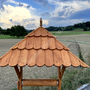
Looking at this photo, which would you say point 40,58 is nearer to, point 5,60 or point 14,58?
point 14,58

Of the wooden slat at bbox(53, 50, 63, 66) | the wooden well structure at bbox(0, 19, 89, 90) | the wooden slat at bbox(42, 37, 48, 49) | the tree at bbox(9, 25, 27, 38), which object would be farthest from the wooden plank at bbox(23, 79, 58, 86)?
the tree at bbox(9, 25, 27, 38)

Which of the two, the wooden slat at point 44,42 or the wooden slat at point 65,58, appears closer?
the wooden slat at point 65,58

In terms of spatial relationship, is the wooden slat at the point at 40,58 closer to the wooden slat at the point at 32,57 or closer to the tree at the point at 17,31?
the wooden slat at the point at 32,57

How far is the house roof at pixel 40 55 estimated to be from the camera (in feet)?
5.10

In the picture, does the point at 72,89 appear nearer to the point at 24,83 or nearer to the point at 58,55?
the point at 24,83

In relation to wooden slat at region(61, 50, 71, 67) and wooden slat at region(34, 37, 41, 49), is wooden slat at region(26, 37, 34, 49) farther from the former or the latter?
wooden slat at region(61, 50, 71, 67)

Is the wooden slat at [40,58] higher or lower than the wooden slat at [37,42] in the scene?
lower

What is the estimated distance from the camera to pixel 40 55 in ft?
5.38

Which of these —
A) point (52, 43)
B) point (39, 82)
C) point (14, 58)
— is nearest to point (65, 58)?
point (52, 43)

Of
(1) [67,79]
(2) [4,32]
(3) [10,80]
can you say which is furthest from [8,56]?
(2) [4,32]

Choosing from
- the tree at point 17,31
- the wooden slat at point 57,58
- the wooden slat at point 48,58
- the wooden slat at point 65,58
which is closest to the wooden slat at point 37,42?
the wooden slat at point 48,58

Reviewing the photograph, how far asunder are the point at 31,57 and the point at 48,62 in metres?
0.34

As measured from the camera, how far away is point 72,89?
10.2ft

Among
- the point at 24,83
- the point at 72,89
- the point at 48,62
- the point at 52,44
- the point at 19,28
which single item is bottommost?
the point at 72,89
